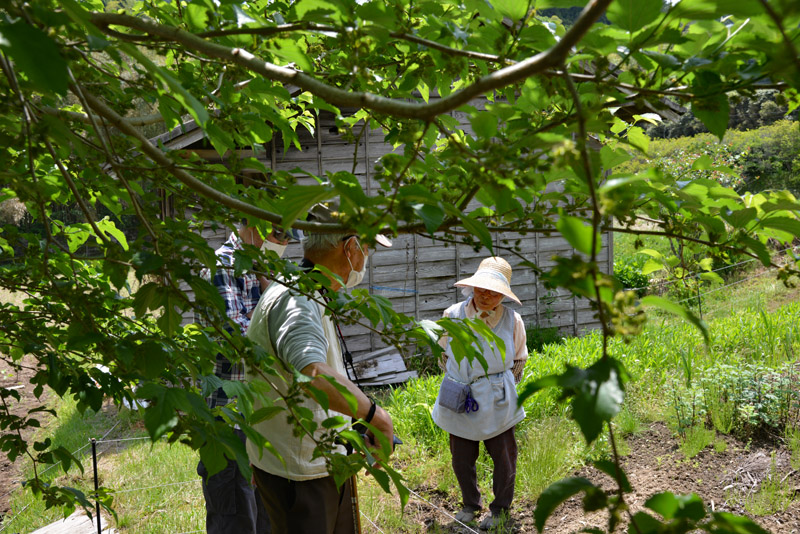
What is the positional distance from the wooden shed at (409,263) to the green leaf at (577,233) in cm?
606

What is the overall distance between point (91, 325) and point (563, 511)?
380 cm

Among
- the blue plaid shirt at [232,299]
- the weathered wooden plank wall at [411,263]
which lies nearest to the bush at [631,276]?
the weathered wooden plank wall at [411,263]

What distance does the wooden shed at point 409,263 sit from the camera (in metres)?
6.91

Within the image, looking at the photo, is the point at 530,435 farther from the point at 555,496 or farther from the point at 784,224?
the point at 555,496

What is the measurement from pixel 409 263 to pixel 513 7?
654cm

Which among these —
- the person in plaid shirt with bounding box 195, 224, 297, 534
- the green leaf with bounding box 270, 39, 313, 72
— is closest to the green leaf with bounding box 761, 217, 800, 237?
the green leaf with bounding box 270, 39, 313, 72

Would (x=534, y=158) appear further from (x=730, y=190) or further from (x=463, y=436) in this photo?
(x=463, y=436)

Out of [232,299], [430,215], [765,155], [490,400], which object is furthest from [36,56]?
[765,155]

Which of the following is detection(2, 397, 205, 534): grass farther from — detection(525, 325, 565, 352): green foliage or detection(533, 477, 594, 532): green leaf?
detection(525, 325, 565, 352): green foliage

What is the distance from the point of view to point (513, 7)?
3.36ft

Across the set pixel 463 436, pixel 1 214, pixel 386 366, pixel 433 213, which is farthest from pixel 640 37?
pixel 1 214

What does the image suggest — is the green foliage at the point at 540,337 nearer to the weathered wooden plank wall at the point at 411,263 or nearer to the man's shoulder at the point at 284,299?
the weathered wooden plank wall at the point at 411,263

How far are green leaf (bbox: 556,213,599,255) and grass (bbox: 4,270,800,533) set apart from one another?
150 inches

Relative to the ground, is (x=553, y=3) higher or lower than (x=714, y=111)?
higher
